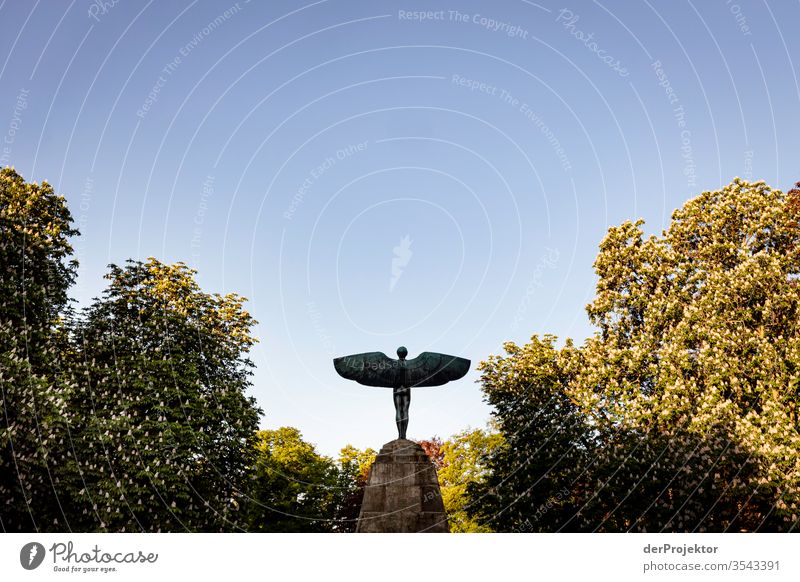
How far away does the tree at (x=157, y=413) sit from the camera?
25.5 meters

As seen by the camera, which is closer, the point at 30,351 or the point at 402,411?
the point at 402,411

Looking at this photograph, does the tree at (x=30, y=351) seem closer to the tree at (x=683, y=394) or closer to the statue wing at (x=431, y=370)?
the statue wing at (x=431, y=370)

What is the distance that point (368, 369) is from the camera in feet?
58.6

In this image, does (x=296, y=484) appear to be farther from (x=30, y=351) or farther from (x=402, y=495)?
(x=402, y=495)

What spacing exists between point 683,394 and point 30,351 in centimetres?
2922

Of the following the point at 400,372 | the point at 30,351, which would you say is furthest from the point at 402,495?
the point at 30,351

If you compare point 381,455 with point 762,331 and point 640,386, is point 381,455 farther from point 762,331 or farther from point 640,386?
point 762,331

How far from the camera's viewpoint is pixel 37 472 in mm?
24344

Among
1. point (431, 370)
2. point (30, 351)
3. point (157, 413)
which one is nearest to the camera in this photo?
point (431, 370)

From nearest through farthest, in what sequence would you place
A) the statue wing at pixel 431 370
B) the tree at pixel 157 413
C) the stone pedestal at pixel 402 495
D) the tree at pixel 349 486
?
the stone pedestal at pixel 402 495, the statue wing at pixel 431 370, the tree at pixel 157 413, the tree at pixel 349 486

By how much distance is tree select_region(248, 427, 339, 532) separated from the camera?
4472 cm
